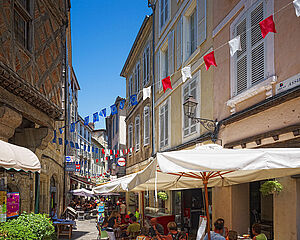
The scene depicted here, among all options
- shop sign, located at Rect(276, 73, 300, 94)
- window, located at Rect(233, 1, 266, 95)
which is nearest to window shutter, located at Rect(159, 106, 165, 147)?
window, located at Rect(233, 1, 266, 95)

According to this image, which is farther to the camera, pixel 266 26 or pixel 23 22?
pixel 23 22

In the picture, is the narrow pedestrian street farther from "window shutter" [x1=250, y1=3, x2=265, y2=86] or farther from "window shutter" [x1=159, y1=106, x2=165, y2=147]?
"window shutter" [x1=250, y1=3, x2=265, y2=86]

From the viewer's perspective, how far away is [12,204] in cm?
954

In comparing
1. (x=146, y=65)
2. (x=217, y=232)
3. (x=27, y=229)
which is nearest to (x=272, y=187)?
(x=217, y=232)

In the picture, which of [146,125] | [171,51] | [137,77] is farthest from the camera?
[137,77]

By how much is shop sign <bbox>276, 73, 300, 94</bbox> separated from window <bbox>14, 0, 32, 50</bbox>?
6.70 meters

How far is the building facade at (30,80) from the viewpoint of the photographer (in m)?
8.38

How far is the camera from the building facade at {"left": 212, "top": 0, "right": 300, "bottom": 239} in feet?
21.2

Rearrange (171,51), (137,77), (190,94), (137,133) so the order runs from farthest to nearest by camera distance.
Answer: (137,77) → (137,133) → (171,51) → (190,94)

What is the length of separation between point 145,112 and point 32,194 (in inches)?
320

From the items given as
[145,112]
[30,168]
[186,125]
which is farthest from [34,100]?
[145,112]

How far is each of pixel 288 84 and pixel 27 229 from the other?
5200 millimetres

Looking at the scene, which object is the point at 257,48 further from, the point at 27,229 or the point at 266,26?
the point at 27,229

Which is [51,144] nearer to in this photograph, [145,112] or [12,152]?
[145,112]
